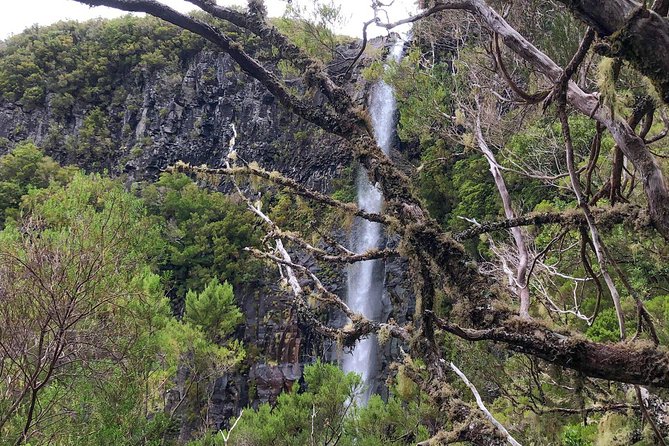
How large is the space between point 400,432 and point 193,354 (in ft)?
14.9

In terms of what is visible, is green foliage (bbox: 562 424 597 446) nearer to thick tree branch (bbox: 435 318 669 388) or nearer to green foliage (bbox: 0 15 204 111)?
thick tree branch (bbox: 435 318 669 388)

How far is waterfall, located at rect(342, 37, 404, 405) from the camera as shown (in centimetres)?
1459

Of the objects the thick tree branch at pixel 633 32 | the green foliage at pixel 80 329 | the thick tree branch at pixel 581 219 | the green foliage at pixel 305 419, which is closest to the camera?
the thick tree branch at pixel 633 32

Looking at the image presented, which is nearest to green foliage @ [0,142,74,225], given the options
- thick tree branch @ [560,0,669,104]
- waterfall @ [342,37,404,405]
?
waterfall @ [342,37,404,405]

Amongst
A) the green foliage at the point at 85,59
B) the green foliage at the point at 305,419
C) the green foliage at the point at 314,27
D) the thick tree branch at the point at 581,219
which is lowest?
the green foliage at the point at 305,419

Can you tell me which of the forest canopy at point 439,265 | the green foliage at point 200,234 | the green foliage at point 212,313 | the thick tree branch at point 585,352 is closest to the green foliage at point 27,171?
the green foliage at point 200,234

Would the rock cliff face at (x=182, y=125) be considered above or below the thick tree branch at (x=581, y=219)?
above

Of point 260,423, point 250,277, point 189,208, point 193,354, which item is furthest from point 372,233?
point 260,423

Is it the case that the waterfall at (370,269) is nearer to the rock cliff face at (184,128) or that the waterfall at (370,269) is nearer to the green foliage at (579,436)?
the rock cliff face at (184,128)

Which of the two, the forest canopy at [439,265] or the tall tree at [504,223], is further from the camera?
the forest canopy at [439,265]

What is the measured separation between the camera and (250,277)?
17.7m

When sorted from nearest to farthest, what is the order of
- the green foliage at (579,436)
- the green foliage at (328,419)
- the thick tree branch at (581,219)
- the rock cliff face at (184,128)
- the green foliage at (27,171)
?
the thick tree branch at (581,219) < the green foliage at (579,436) < the green foliage at (328,419) < the green foliage at (27,171) < the rock cliff face at (184,128)

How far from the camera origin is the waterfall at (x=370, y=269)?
47.9 feet

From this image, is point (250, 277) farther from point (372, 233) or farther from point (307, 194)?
point (307, 194)
